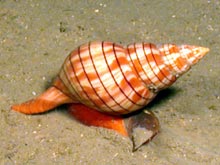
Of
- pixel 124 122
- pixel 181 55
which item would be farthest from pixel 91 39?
pixel 181 55

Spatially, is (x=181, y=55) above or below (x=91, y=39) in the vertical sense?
above

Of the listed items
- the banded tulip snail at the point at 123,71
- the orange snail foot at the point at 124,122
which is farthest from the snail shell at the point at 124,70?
the orange snail foot at the point at 124,122

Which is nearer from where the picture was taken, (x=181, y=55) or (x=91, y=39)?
(x=181, y=55)

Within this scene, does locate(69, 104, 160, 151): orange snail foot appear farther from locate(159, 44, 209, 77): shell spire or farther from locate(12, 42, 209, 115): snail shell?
locate(159, 44, 209, 77): shell spire

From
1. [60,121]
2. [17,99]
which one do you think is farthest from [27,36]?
[60,121]

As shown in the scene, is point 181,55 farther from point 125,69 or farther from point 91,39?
point 91,39
